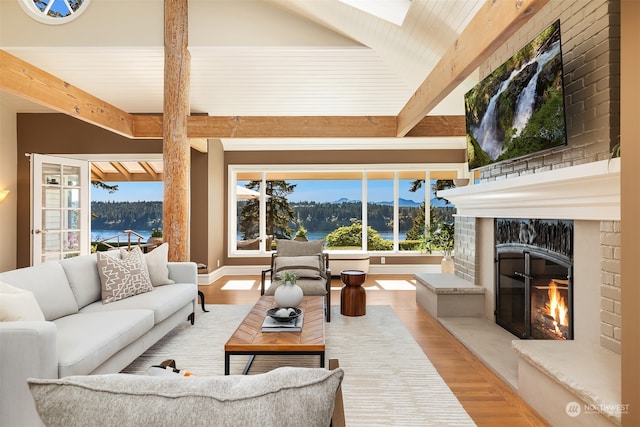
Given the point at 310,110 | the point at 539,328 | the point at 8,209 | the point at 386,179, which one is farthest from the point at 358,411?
the point at 8,209

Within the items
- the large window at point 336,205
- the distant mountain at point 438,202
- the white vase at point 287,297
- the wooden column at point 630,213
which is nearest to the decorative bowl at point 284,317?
the white vase at point 287,297

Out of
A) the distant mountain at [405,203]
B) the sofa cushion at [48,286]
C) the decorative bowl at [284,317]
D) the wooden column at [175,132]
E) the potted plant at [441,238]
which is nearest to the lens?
the sofa cushion at [48,286]

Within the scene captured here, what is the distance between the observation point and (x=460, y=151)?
712 cm

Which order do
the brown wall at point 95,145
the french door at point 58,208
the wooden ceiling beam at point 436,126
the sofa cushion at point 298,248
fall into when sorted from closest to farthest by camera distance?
the wooden ceiling beam at point 436,126, the sofa cushion at point 298,248, the french door at point 58,208, the brown wall at point 95,145

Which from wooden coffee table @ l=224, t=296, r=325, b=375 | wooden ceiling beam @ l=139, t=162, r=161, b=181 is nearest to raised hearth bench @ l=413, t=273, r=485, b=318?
wooden coffee table @ l=224, t=296, r=325, b=375

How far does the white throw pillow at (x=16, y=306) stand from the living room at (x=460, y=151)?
9.63ft

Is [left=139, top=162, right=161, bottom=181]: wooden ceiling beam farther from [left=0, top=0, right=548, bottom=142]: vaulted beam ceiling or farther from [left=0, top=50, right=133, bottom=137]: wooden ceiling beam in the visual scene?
[left=0, top=50, right=133, bottom=137]: wooden ceiling beam

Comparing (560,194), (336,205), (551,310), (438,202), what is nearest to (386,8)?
(560,194)

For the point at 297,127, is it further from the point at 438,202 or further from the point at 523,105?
the point at 438,202

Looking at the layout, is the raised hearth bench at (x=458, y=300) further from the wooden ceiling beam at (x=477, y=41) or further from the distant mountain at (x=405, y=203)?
the distant mountain at (x=405, y=203)

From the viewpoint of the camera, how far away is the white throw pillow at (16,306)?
1995mm

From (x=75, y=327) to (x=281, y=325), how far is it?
53.8 inches

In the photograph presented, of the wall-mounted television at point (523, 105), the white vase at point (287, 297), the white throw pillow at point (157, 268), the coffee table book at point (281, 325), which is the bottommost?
the coffee table book at point (281, 325)

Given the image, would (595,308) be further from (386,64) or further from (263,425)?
(386,64)
